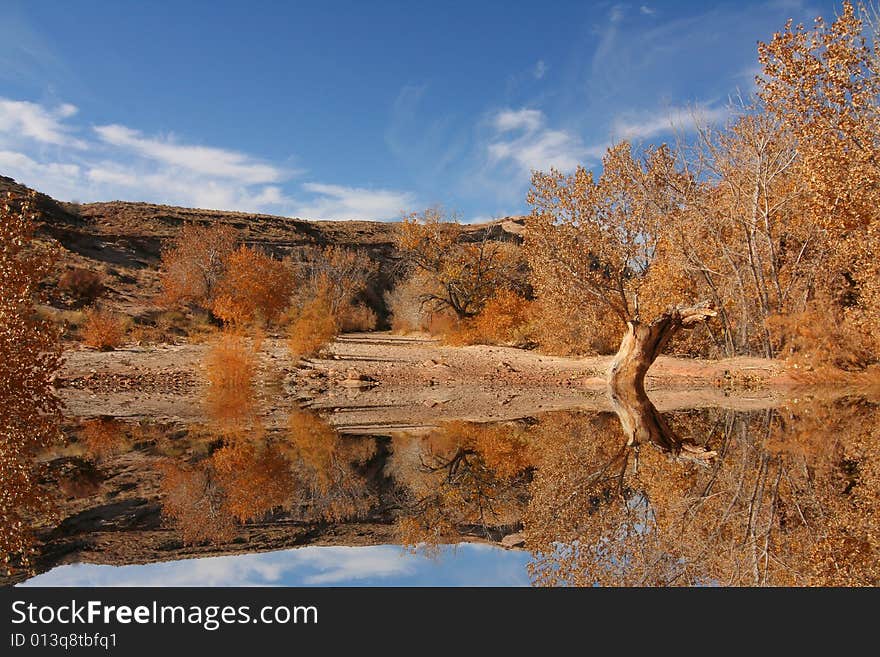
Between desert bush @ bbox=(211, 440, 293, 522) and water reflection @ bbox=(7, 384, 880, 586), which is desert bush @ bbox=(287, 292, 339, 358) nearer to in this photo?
water reflection @ bbox=(7, 384, 880, 586)

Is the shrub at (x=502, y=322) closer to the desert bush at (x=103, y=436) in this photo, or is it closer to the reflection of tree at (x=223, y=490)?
Answer: the desert bush at (x=103, y=436)

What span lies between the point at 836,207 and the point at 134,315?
102 ft

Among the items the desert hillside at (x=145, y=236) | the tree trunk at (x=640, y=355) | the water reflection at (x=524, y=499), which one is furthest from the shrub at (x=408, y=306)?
the water reflection at (x=524, y=499)

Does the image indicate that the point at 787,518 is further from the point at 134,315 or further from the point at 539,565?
the point at 134,315

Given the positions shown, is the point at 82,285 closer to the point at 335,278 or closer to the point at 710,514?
the point at 335,278

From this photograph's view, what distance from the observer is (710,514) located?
16.2 feet

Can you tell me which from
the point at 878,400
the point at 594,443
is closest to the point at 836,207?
the point at 878,400

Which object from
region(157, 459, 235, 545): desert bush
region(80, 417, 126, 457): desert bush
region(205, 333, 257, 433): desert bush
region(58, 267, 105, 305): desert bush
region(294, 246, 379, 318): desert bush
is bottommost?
region(80, 417, 126, 457): desert bush

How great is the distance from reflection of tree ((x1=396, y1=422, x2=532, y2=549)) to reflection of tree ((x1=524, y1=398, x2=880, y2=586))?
10.1 inches

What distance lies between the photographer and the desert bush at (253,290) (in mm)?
29781

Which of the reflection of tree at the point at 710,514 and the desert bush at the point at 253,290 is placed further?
the desert bush at the point at 253,290

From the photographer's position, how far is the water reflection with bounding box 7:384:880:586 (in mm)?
4035

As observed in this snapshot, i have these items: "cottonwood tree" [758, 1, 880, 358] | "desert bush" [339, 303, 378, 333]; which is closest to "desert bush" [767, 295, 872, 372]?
"cottonwood tree" [758, 1, 880, 358]

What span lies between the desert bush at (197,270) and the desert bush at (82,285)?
11.5ft
